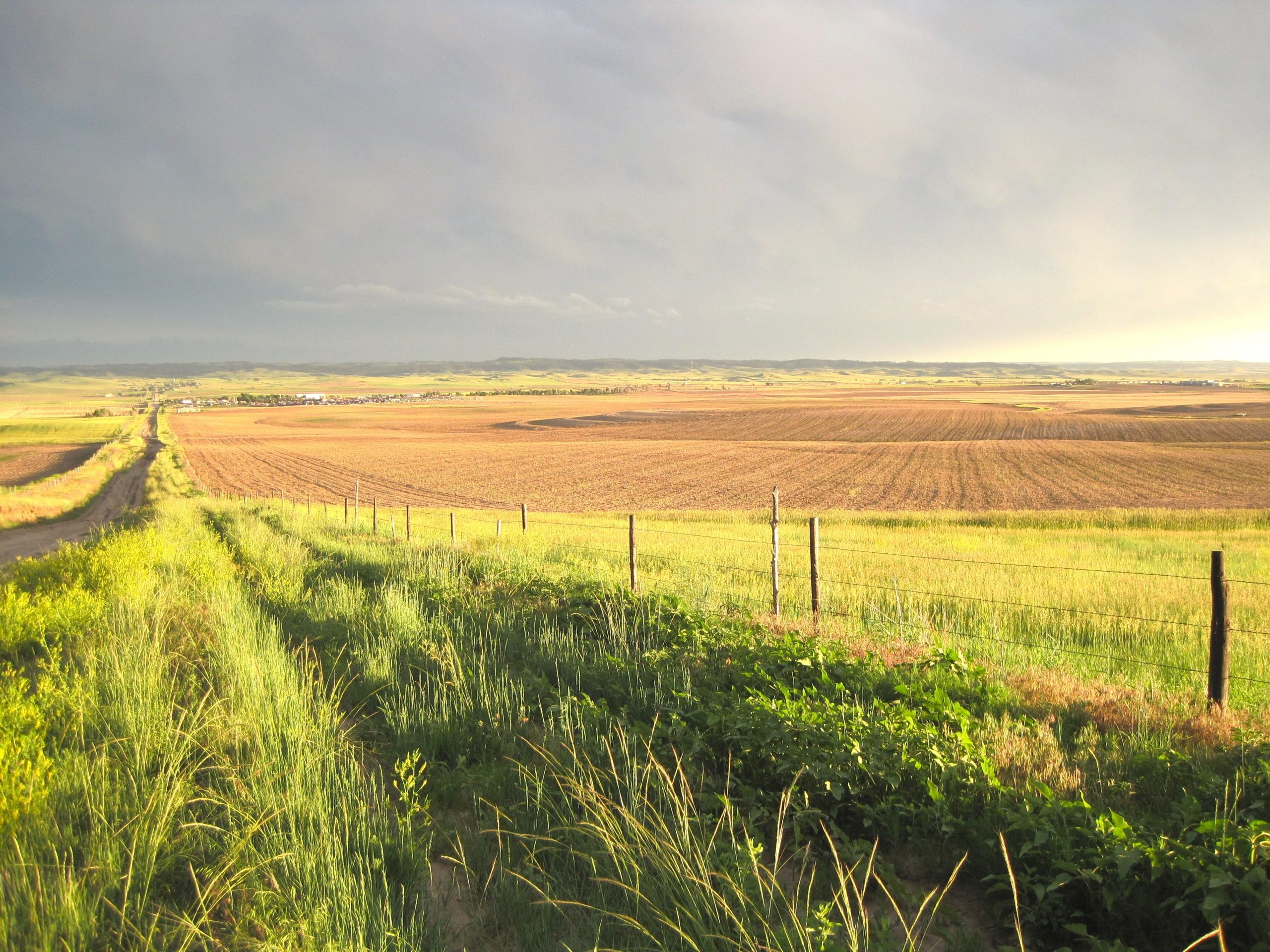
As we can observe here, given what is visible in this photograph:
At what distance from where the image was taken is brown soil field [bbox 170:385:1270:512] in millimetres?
36062

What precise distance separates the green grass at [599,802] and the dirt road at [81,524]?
1717 centimetres

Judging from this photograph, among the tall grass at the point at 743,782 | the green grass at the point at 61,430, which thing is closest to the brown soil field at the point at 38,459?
the green grass at the point at 61,430

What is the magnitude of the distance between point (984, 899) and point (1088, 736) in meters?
2.14

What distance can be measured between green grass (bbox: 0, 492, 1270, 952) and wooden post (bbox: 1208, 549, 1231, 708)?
891 mm

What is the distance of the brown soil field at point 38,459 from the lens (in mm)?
56781

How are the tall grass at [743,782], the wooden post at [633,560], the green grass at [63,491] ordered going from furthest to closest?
1. the green grass at [63,491]
2. the wooden post at [633,560]
3. the tall grass at [743,782]

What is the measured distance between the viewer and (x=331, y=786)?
178 inches

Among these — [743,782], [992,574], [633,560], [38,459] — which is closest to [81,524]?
[633,560]

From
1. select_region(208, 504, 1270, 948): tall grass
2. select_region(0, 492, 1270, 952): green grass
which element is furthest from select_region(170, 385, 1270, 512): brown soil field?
select_region(0, 492, 1270, 952): green grass

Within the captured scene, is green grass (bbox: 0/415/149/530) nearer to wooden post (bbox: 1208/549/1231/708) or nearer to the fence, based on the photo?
the fence

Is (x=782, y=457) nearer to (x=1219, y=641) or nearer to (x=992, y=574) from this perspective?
(x=992, y=574)

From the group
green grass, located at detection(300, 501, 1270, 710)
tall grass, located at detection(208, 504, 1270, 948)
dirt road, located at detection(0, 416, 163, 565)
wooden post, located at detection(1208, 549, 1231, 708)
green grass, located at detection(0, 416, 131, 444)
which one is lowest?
dirt road, located at detection(0, 416, 163, 565)

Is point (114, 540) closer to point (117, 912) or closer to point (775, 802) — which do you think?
point (117, 912)

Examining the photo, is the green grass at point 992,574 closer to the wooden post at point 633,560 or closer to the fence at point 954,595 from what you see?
the fence at point 954,595
